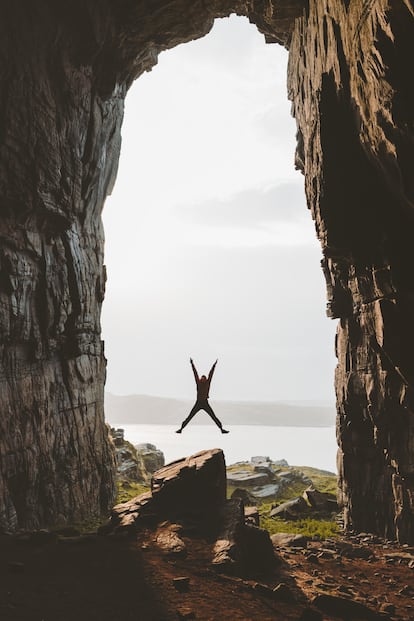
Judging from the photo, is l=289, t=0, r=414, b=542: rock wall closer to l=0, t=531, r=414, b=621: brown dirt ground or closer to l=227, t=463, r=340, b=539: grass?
l=227, t=463, r=340, b=539: grass

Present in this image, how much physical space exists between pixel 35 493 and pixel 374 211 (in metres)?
22.6

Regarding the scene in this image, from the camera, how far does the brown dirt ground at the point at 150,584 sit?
34.9ft

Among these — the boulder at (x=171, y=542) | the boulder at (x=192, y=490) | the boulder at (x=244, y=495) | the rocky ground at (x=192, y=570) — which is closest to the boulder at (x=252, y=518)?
the rocky ground at (x=192, y=570)

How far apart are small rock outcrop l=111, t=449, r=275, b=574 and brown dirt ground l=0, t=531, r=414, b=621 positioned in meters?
Answer: 0.55

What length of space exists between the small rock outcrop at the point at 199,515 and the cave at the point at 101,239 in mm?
8384

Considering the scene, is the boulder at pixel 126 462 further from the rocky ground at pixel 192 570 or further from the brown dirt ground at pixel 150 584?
the brown dirt ground at pixel 150 584

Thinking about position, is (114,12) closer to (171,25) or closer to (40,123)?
(171,25)

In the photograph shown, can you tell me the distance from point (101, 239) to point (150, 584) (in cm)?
2662

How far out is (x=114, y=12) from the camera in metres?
29.3

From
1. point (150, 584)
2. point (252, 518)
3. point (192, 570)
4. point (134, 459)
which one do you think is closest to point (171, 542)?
point (192, 570)

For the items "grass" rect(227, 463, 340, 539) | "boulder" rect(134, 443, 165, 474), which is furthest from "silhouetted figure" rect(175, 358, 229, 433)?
"boulder" rect(134, 443, 165, 474)

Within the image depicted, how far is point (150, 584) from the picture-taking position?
39.5ft

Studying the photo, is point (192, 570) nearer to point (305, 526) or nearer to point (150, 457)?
point (305, 526)

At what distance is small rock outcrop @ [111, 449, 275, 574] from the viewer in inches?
571
